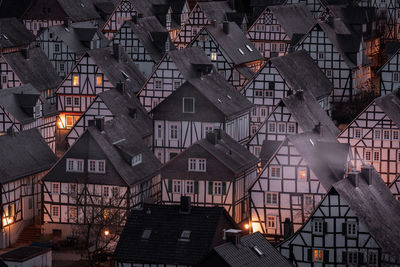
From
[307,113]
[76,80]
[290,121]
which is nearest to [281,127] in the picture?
[290,121]

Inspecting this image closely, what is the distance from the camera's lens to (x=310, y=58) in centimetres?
13912

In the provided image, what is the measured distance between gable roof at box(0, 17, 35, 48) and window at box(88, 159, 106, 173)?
5975 cm

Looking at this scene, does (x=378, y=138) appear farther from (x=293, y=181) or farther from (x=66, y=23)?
(x=66, y=23)

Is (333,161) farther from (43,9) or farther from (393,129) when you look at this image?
(43,9)

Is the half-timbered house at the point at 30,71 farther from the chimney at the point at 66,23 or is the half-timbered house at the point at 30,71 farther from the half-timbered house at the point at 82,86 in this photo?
the chimney at the point at 66,23

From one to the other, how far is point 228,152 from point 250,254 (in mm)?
20774

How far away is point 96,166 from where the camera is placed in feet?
336

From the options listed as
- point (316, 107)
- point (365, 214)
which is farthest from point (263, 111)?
point (365, 214)

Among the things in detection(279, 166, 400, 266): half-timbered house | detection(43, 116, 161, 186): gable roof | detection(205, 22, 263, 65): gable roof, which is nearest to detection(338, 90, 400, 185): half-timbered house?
detection(43, 116, 161, 186): gable roof

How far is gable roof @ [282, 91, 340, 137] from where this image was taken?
11250 centimetres

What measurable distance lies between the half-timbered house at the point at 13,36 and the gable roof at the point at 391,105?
5919cm

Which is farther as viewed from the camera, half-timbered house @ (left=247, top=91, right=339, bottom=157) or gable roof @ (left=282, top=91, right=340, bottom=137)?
half-timbered house @ (left=247, top=91, right=339, bottom=157)

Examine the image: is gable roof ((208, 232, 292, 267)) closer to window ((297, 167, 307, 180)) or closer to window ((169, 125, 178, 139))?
window ((297, 167, 307, 180))

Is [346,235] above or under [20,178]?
under
